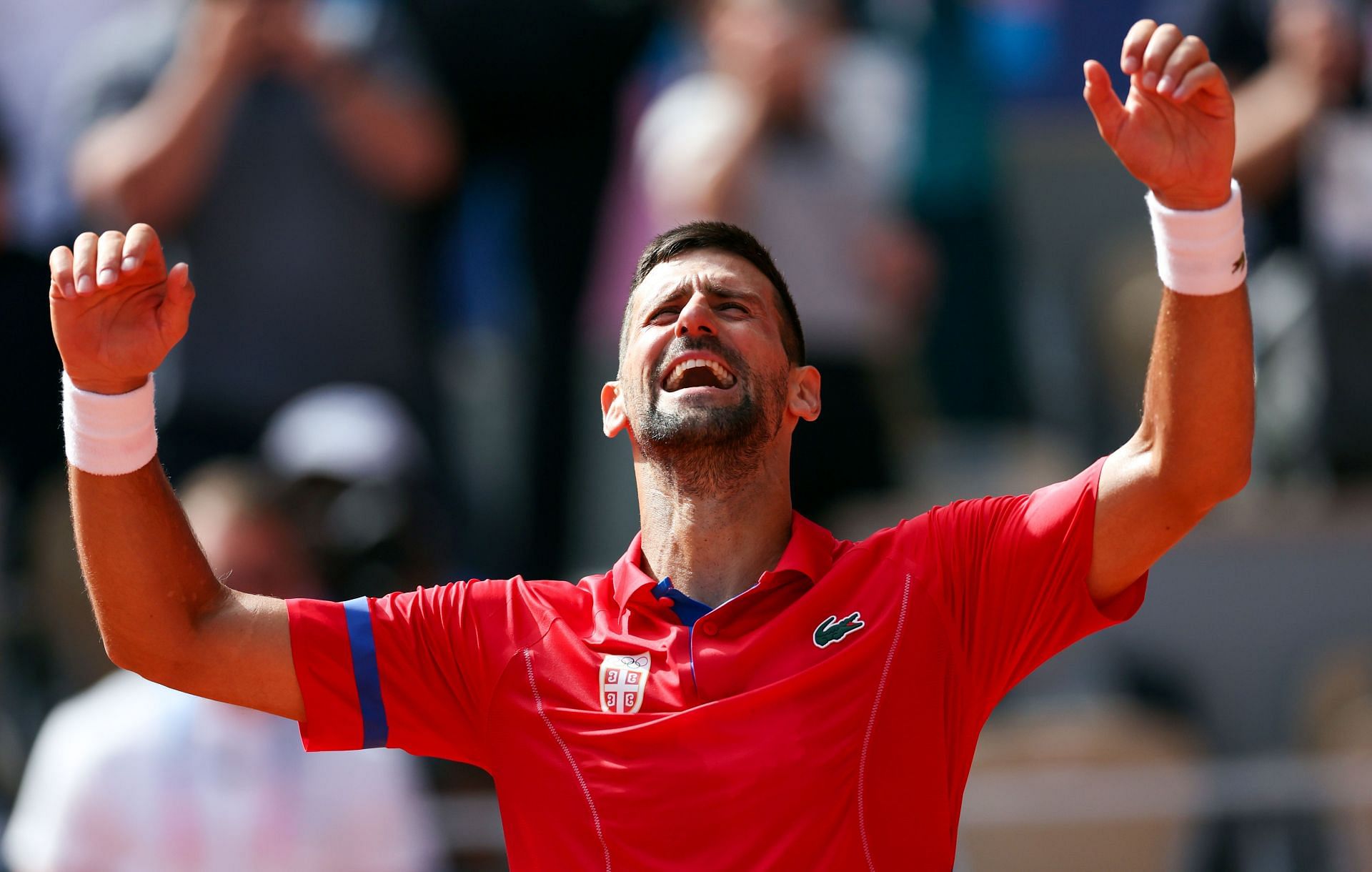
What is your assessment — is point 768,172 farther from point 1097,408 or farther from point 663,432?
point 663,432

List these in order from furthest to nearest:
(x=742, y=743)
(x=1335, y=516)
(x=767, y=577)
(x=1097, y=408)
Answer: (x=1097, y=408) → (x=1335, y=516) → (x=767, y=577) → (x=742, y=743)

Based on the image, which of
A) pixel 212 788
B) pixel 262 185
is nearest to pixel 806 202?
pixel 262 185

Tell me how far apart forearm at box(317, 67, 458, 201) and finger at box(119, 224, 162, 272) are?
12.6ft

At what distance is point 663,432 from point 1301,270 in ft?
15.9

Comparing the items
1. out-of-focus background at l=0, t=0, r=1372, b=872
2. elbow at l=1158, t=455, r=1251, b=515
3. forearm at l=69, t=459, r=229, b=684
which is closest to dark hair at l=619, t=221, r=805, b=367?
elbow at l=1158, t=455, r=1251, b=515

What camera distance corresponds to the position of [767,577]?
3531mm

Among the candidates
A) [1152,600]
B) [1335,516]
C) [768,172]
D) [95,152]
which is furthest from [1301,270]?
[95,152]

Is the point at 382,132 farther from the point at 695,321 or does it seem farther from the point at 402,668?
the point at 402,668

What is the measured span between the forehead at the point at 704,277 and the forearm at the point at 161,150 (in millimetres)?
3592

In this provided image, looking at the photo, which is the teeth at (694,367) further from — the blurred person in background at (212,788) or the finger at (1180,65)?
the blurred person in background at (212,788)

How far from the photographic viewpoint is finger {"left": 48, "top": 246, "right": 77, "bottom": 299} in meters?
3.32

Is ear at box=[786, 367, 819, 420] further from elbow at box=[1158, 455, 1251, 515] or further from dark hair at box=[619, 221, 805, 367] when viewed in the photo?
elbow at box=[1158, 455, 1251, 515]

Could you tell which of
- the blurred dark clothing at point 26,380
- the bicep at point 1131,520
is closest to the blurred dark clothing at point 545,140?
the blurred dark clothing at point 26,380

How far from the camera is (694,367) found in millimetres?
3609
